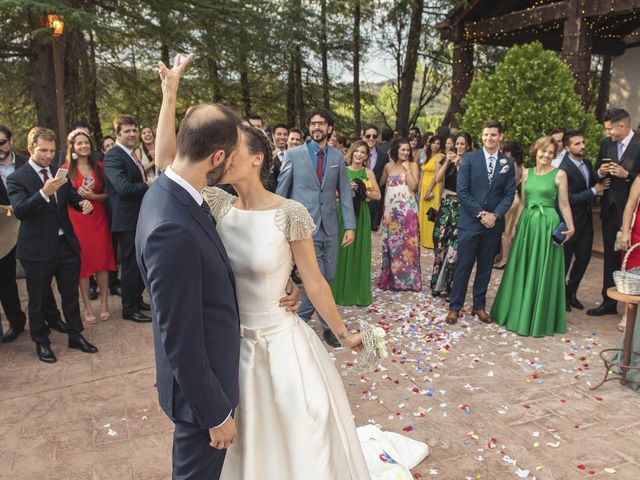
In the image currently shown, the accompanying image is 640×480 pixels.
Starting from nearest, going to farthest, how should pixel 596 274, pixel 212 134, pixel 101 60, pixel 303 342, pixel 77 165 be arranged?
pixel 212 134 → pixel 303 342 → pixel 77 165 → pixel 596 274 → pixel 101 60

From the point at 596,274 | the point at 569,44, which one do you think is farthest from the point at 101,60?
the point at 596,274

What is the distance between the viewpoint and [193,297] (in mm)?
1664

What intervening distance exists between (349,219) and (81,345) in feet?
9.13

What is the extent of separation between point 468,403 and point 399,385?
0.55 m

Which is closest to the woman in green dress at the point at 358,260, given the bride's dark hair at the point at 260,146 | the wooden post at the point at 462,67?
the bride's dark hair at the point at 260,146

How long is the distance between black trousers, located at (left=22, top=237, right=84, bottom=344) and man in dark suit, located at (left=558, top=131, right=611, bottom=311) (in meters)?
5.12

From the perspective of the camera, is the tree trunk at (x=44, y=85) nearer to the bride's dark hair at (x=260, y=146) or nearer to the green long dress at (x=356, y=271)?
the green long dress at (x=356, y=271)

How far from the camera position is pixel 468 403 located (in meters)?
4.05

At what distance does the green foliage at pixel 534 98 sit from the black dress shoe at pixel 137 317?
223 inches

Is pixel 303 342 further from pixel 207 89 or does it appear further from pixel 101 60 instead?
pixel 207 89

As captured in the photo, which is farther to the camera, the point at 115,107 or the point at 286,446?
the point at 115,107

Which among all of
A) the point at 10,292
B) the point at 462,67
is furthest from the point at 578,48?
the point at 10,292

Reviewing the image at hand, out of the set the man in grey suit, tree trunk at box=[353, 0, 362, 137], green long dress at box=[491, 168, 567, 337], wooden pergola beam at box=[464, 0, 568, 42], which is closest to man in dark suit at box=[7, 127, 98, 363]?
the man in grey suit

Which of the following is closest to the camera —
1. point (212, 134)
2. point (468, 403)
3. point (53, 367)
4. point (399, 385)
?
point (212, 134)
